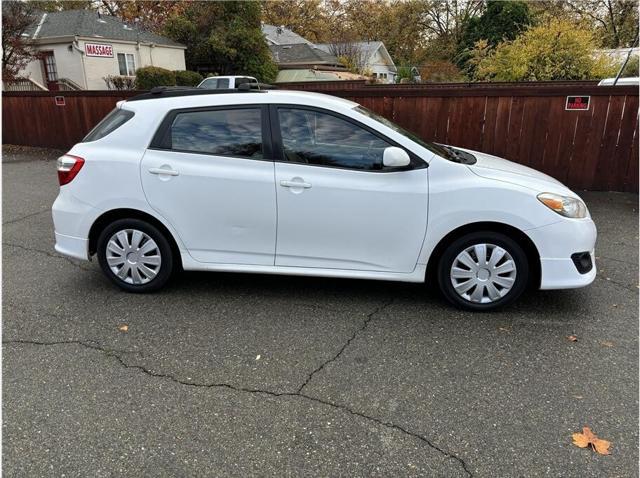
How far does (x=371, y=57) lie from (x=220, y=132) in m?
39.7

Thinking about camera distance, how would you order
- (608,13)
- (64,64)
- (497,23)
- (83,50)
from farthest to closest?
(497,23) < (608,13) < (64,64) < (83,50)

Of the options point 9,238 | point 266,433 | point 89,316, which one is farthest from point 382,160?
point 9,238

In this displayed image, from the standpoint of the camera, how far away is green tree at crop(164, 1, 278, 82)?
2850cm

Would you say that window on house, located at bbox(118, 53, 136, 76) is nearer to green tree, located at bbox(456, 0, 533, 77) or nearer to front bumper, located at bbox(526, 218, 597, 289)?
green tree, located at bbox(456, 0, 533, 77)

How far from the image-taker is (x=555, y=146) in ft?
24.5

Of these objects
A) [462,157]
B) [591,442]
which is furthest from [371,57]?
[591,442]

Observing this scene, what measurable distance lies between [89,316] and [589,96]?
7321 mm

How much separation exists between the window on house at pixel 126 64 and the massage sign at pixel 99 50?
2.93ft

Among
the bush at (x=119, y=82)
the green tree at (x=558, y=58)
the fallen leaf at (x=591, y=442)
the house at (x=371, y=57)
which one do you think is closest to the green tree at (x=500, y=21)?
the house at (x=371, y=57)

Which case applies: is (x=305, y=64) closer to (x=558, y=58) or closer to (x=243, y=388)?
(x=558, y=58)

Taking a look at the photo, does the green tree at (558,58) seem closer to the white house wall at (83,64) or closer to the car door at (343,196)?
the car door at (343,196)

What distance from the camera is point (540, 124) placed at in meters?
7.45

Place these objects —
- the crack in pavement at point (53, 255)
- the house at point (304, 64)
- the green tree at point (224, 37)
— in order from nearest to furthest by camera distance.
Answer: the crack in pavement at point (53, 255)
the green tree at point (224, 37)
the house at point (304, 64)

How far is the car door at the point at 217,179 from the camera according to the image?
3.74 meters
